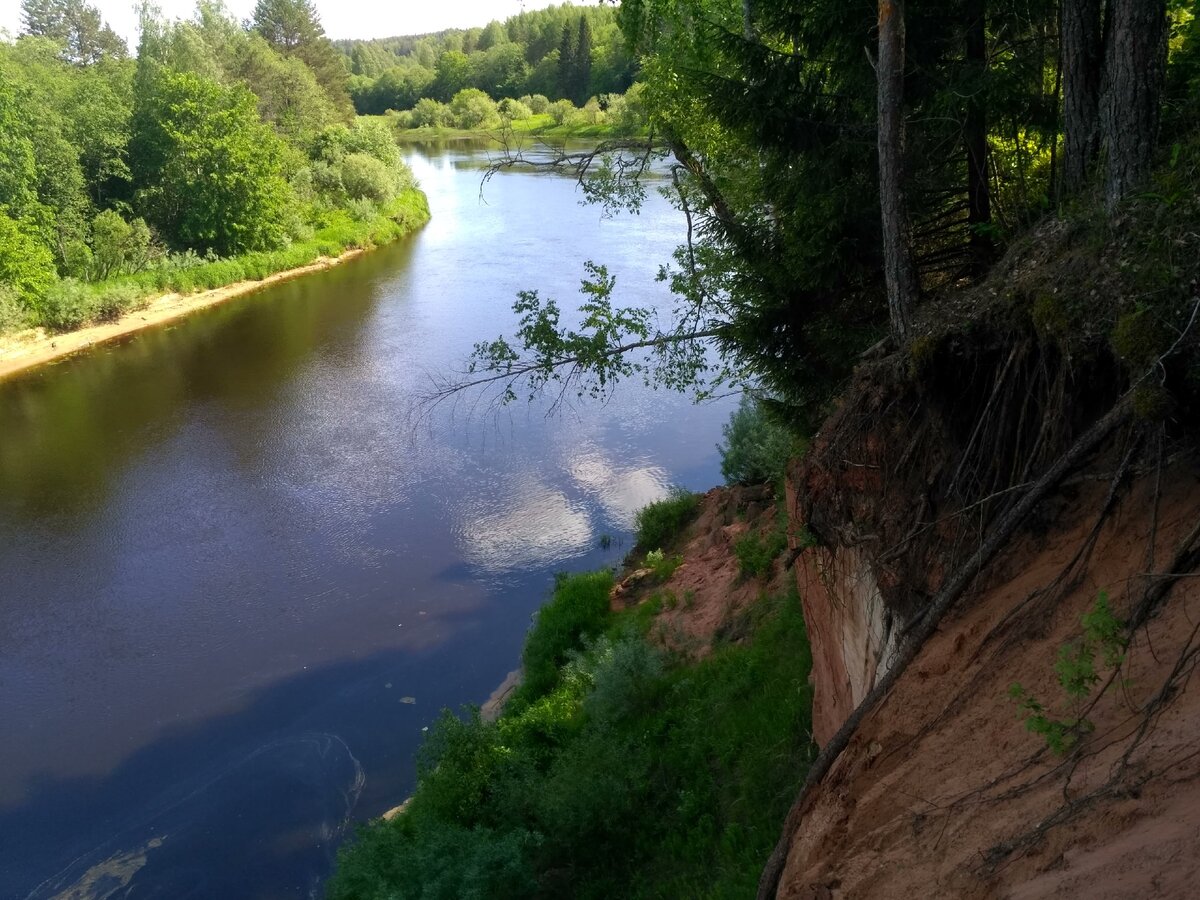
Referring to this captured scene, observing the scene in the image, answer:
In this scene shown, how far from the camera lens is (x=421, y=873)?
840 centimetres

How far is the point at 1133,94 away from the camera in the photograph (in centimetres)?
523

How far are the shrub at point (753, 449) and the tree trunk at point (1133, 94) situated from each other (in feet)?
29.1

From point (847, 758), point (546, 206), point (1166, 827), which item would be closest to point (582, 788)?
point (847, 758)

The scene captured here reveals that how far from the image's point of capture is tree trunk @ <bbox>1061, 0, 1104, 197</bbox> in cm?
611

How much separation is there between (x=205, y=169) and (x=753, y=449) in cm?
3187

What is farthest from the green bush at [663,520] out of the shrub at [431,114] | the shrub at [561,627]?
the shrub at [431,114]

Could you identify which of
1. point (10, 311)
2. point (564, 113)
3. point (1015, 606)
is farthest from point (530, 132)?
point (1015, 606)

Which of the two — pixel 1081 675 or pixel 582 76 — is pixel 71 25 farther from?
pixel 1081 675

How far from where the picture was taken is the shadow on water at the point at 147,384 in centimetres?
2136

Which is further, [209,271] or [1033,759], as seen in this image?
[209,271]

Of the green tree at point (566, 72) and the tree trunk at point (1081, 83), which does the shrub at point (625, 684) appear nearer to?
the tree trunk at point (1081, 83)

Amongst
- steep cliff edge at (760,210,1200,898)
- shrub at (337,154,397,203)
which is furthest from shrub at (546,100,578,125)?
steep cliff edge at (760,210,1200,898)

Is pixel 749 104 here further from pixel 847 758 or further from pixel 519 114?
pixel 519 114

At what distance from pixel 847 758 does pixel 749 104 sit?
588 cm
